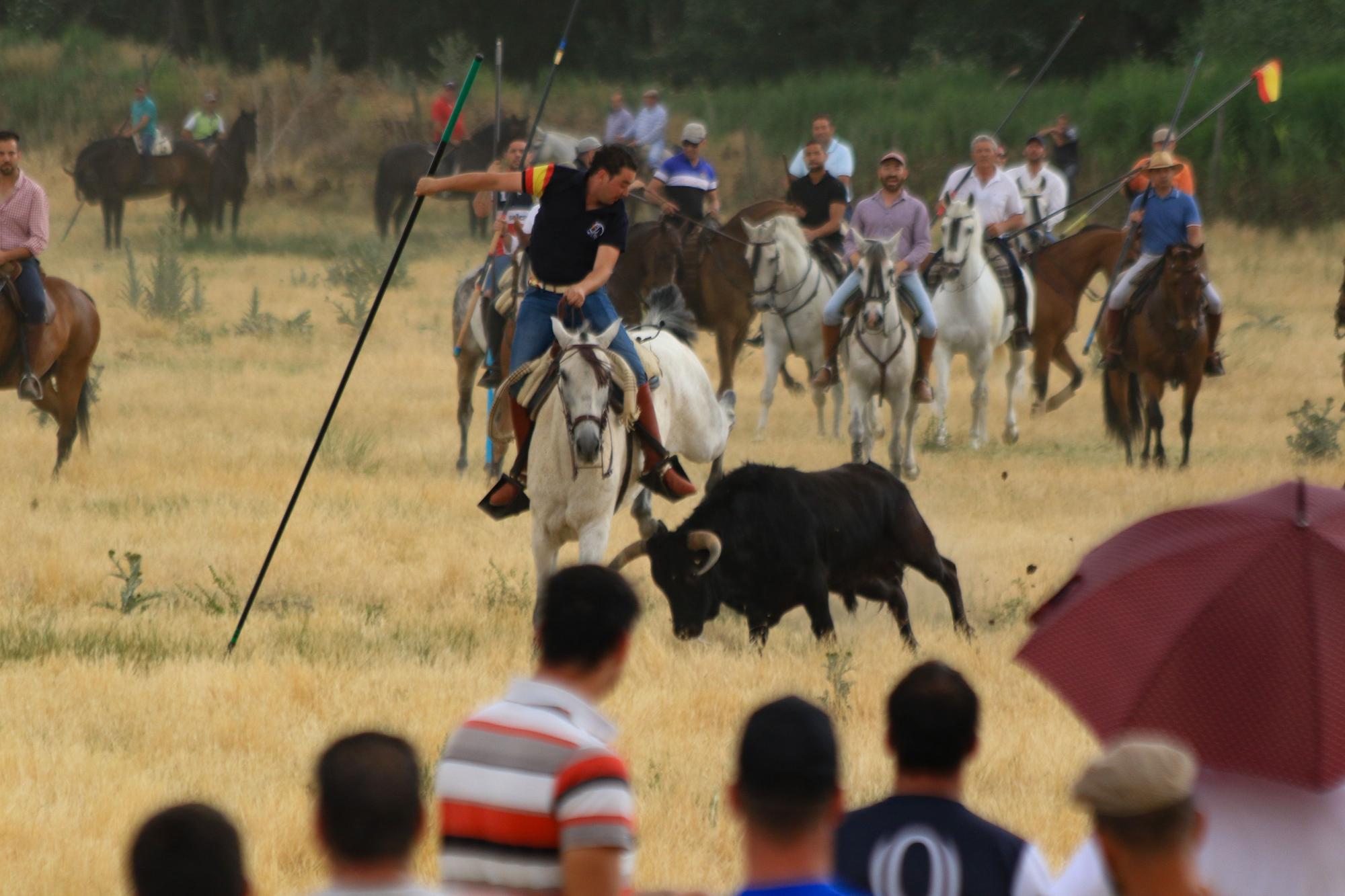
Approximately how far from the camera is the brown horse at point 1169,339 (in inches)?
601

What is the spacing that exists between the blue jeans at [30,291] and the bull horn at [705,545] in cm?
644

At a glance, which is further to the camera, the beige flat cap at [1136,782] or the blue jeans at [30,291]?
the blue jeans at [30,291]

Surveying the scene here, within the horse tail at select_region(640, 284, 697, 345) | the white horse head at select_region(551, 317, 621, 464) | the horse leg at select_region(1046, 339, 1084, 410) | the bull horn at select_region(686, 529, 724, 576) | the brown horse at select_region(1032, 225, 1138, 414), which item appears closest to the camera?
the bull horn at select_region(686, 529, 724, 576)

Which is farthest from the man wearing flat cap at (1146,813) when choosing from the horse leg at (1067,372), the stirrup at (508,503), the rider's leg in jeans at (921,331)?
the horse leg at (1067,372)

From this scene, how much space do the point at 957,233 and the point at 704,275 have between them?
9.58 feet

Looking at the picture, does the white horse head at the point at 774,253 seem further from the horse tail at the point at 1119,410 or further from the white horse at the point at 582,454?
the white horse at the point at 582,454

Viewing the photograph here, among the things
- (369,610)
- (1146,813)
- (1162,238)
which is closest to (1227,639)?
(1146,813)

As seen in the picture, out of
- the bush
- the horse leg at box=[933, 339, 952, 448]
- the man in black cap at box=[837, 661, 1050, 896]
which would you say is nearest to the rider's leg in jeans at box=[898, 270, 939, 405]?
the horse leg at box=[933, 339, 952, 448]

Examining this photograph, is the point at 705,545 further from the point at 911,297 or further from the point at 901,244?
the point at 901,244

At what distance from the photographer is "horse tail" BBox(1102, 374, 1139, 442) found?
16469 millimetres

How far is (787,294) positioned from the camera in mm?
17500

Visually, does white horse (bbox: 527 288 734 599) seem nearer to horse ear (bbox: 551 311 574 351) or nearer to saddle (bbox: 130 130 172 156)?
horse ear (bbox: 551 311 574 351)

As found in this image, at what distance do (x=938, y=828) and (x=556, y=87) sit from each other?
1858 inches

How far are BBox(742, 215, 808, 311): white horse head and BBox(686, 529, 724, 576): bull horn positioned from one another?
335 inches
